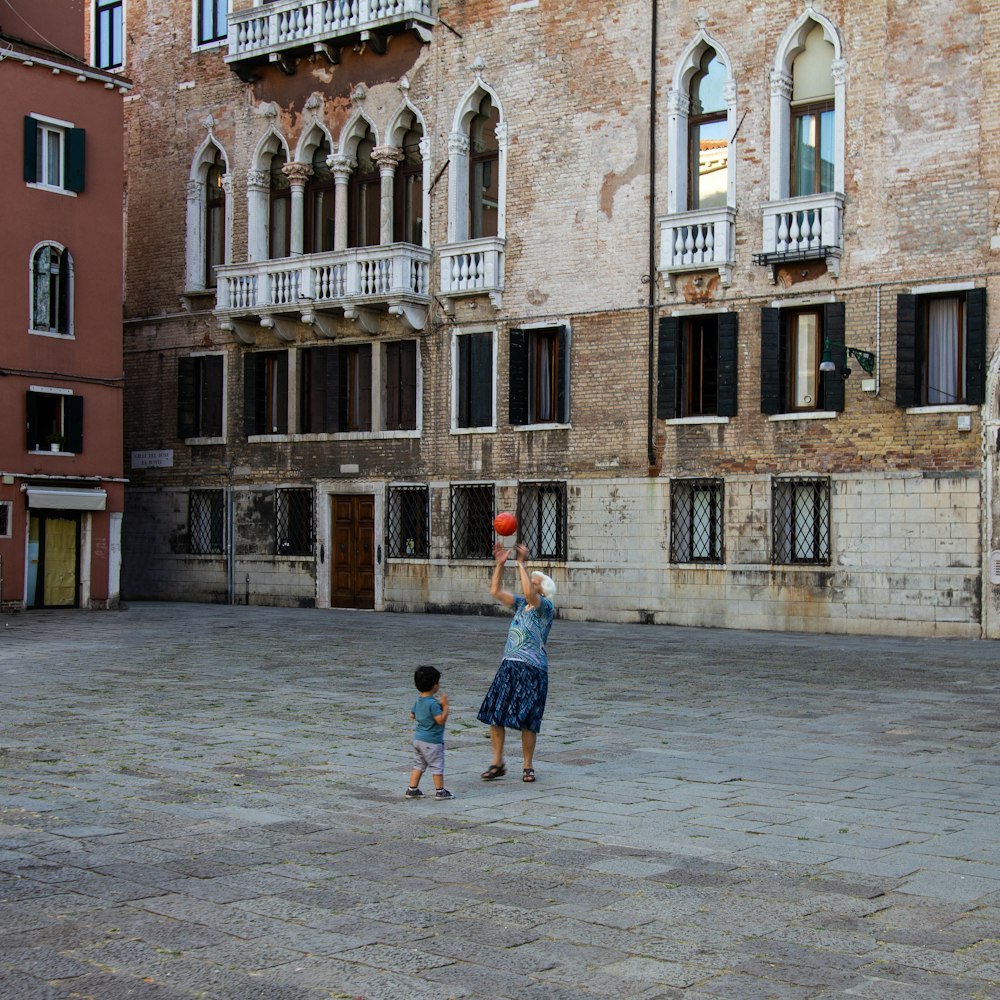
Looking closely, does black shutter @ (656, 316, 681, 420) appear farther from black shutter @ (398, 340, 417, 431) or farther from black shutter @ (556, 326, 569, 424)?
black shutter @ (398, 340, 417, 431)

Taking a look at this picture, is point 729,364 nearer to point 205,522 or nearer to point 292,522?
point 292,522

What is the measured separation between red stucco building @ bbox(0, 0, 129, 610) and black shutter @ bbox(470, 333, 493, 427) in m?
6.85

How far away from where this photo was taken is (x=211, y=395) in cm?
3122

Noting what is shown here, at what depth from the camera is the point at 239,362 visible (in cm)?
3069

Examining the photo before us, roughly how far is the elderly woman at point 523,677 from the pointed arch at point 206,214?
23075 millimetres

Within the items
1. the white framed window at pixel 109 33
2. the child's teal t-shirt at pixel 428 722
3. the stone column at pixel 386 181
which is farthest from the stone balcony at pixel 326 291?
the child's teal t-shirt at pixel 428 722

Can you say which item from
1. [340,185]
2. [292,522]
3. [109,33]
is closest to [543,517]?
[292,522]

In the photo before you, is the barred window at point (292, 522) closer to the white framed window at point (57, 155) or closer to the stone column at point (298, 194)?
the stone column at point (298, 194)

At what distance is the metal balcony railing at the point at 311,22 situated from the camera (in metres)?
27.9

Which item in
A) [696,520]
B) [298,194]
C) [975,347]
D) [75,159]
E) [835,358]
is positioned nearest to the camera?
[975,347]

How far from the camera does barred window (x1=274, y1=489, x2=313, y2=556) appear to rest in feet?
97.5

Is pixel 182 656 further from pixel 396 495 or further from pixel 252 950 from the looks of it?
pixel 252 950

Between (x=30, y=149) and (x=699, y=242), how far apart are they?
12.2m

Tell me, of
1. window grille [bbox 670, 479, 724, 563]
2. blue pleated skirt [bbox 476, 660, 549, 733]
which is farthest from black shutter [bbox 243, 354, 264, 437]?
blue pleated skirt [bbox 476, 660, 549, 733]
